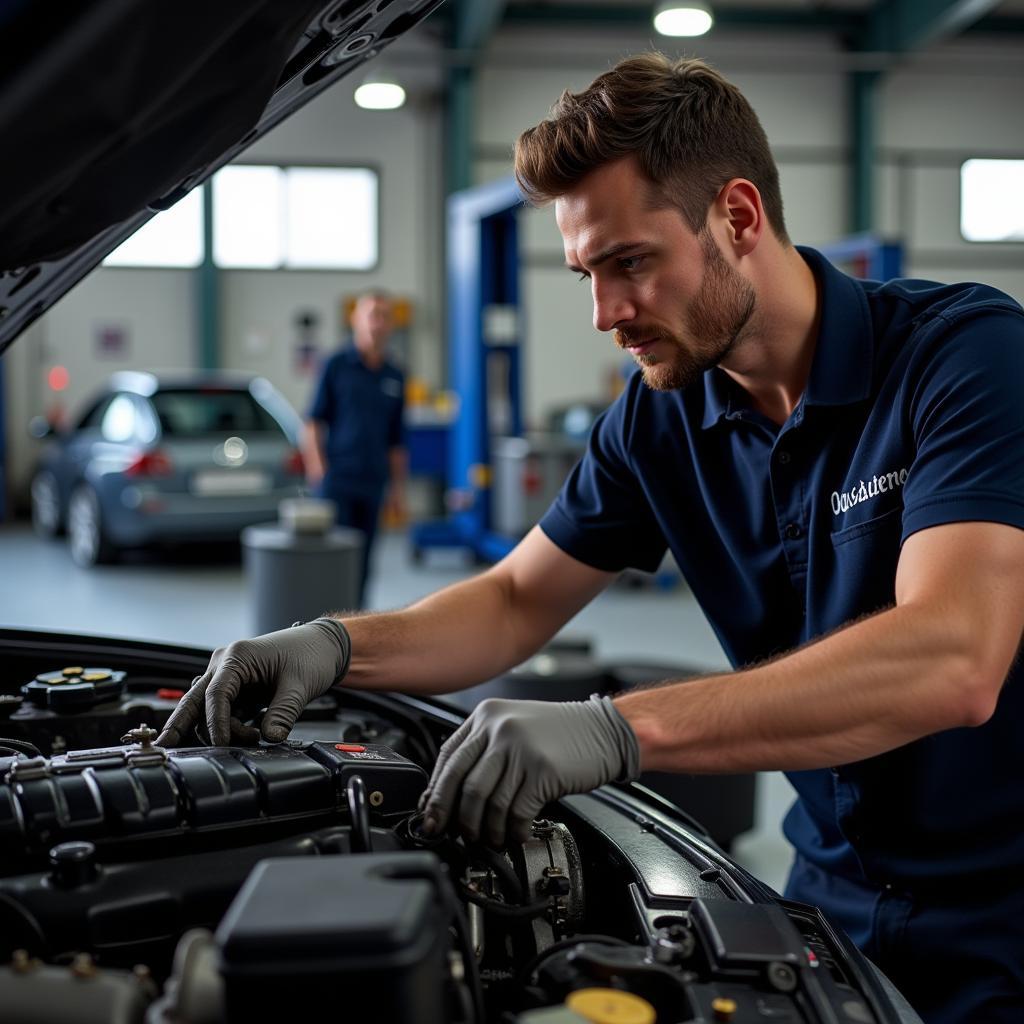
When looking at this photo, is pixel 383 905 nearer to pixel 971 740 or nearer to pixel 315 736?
pixel 315 736

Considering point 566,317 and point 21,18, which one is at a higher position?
point 566,317

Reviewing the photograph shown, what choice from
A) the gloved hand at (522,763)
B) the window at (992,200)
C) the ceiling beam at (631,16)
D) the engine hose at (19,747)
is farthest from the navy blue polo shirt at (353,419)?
the window at (992,200)

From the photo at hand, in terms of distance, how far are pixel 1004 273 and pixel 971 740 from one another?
34.4 feet

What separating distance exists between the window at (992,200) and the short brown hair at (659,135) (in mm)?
10231

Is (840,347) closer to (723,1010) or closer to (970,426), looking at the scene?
(970,426)

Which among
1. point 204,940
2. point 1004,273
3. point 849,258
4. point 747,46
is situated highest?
point 747,46

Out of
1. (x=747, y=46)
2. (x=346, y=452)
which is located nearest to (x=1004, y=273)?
(x=747, y=46)

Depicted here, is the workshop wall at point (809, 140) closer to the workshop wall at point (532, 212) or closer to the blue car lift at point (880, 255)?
the workshop wall at point (532, 212)

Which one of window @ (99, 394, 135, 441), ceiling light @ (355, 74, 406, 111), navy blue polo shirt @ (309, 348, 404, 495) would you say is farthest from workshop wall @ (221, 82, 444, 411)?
navy blue polo shirt @ (309, 348, 404, 495)

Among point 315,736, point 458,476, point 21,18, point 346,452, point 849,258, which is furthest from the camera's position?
point 458,476

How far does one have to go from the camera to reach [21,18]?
86 centimetres

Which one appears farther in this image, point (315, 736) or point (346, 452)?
point (346, 452)

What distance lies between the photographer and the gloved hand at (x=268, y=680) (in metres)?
1.23

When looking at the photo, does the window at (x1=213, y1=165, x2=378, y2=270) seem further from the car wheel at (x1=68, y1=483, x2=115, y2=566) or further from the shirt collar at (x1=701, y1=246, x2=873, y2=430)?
the shirt collar at (x1=701, y1=246, x2=873, y2=430)
